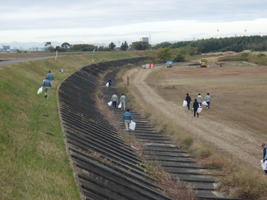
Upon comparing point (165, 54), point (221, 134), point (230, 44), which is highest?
point (230, 44)

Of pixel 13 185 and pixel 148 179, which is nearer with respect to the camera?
pixel 13 185

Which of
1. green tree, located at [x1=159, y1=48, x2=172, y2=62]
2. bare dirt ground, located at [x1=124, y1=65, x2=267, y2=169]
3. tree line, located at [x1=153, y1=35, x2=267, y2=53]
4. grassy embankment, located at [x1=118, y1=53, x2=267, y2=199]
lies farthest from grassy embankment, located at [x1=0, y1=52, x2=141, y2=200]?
tree line, located at [x1=153, y1=35, x2=267, y2=53]

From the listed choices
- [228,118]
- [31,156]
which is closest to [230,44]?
[228,118]

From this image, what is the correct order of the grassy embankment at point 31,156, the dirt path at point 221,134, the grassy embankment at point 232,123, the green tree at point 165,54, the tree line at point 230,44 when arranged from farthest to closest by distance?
the tree line at point 230,44, the green tree at point 165,54, the dirt path at point 221,134, the grassy embankment at point 232,123, the grassy embankment at point 31,156

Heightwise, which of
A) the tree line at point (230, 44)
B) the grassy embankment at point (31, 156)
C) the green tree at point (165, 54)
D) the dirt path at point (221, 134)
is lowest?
the dirt path at point (221, 134)

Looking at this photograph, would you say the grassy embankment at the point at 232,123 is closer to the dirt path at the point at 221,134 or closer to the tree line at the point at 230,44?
the dirt path at the point at 221,134

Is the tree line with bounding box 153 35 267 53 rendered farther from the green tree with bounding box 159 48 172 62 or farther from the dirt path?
the dirt path

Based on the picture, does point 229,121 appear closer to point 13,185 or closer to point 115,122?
point 115,122

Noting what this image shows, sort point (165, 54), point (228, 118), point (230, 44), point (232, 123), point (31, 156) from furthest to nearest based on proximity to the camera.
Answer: point (230, 44) → point (165, 54) → point (228, 118) → point (232, 123) → point (31, 156)

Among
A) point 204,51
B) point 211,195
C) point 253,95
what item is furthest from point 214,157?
point 204,51

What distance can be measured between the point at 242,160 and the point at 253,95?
69.4 ft

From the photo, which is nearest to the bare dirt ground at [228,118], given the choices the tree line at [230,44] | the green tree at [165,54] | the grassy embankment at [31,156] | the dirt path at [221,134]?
the dirt path at [221,134]

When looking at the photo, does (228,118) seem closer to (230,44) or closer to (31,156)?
(31,156)

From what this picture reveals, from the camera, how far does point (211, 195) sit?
35.1ft
